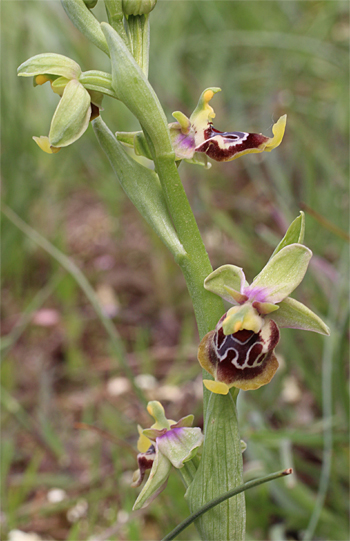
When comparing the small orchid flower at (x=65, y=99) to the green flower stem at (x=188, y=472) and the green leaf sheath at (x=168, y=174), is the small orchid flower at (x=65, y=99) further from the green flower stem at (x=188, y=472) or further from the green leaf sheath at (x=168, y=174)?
the green flower stem at (x=188, y=472)

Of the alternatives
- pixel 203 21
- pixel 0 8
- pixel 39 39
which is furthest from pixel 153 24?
pixel 0 8

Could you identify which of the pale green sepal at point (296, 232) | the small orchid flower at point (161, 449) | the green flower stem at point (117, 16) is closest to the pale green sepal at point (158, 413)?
the small orchid flower at point (161, 449)

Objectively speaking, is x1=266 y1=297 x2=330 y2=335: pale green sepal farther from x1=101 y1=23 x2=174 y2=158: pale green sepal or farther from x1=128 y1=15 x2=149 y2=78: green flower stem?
x1=128 y1=15 x2=149 y2=78: green flower stem

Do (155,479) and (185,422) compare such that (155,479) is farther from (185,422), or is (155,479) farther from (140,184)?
(140,184)

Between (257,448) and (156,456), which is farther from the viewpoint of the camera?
(257,448)

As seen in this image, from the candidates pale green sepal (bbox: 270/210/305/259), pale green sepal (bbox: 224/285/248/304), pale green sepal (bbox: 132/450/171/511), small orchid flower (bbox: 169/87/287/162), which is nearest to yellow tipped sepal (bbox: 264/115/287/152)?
small orchid flower (bbox: 169/87/287/162)

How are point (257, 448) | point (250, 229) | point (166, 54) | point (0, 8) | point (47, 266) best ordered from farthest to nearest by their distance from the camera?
point (166, 54), point (0, 8), point (47, 266), point (250, 229), point (257, 448)

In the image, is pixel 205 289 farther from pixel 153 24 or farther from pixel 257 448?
pixel 153 24
